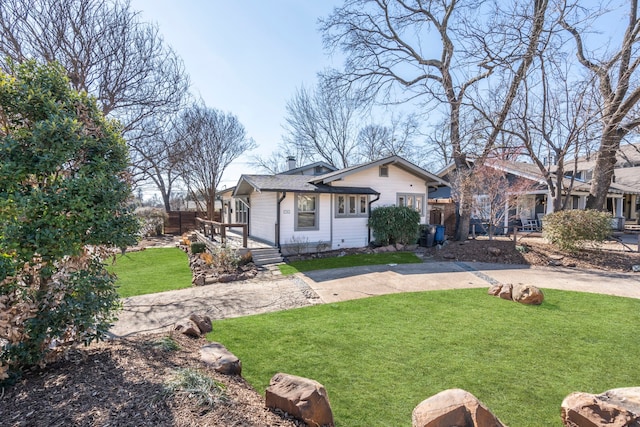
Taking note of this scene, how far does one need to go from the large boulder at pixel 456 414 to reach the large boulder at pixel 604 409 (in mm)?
855

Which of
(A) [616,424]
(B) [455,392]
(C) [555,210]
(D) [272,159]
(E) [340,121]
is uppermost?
(E) [340,121]

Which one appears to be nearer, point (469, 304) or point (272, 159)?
point (469, 304)

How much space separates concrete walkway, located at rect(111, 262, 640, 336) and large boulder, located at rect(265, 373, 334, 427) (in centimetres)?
346

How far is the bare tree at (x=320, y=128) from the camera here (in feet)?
92.0

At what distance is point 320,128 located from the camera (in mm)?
28828

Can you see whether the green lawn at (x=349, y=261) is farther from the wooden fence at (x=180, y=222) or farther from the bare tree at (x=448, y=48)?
the wooden fence at (x=180, y=222)

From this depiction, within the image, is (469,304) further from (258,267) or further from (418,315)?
(258,267)

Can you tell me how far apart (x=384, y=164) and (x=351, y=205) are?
99.2 inches

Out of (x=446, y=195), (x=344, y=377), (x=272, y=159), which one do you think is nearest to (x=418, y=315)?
(x=344, y=377)

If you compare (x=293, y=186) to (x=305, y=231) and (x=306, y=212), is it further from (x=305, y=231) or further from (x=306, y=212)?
(x=305, y=231)

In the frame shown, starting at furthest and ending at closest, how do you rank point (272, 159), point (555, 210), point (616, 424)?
point (272, 159) → point (555, 210) → point (616, 424)

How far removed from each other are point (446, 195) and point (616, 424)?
22.4 metres

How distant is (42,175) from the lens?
10.3 ft

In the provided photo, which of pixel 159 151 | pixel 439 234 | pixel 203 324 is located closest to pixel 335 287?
pixel 203 324
